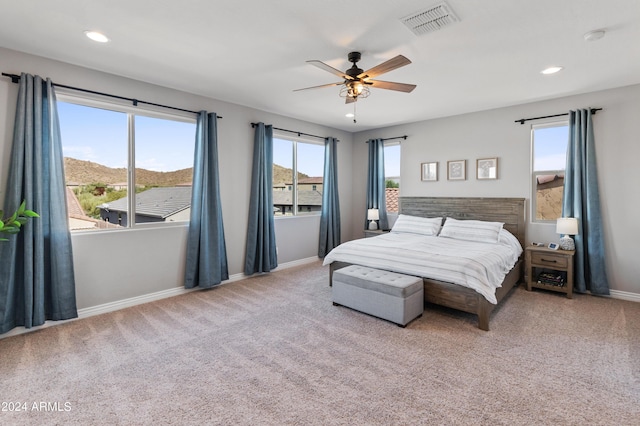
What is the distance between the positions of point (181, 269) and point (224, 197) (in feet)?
3.78

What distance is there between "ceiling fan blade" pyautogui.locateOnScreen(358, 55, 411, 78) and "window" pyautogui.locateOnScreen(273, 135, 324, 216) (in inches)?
111

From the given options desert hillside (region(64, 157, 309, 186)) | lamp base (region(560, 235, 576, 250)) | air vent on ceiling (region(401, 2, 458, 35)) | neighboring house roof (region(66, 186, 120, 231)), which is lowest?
lamp base (region(560, 235, 576, 250))

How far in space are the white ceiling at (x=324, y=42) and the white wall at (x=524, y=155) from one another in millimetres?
400

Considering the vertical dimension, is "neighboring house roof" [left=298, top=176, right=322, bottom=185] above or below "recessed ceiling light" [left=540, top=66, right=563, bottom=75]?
below

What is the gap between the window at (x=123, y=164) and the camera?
10.8ft

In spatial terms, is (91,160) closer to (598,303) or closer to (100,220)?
(100,220)

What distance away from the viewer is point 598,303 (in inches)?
146

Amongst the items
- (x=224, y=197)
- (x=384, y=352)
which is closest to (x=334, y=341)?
(x=384, y=352)

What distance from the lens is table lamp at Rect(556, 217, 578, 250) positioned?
391 centimetres

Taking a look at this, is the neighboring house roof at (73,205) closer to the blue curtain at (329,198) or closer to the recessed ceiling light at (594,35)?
the blue curtain at (329,198)

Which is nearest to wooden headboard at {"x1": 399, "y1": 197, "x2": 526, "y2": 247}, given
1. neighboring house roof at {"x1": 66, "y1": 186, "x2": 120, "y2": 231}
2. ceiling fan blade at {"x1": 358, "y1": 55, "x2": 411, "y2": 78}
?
ceiling fan blade at {"x1": 358, "y1": 55, "x2": 411, "y2": 78}

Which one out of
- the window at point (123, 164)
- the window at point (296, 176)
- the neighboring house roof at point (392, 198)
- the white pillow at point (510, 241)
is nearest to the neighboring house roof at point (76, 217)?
the window at point (123, 164)

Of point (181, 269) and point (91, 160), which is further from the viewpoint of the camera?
point (181, 269)

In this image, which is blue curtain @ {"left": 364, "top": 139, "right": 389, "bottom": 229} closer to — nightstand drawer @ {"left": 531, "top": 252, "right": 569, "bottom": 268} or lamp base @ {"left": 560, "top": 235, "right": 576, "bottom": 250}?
nightstand drawer @ {"left": 531, "top": 252, "right": 569, "bottom": 268}
